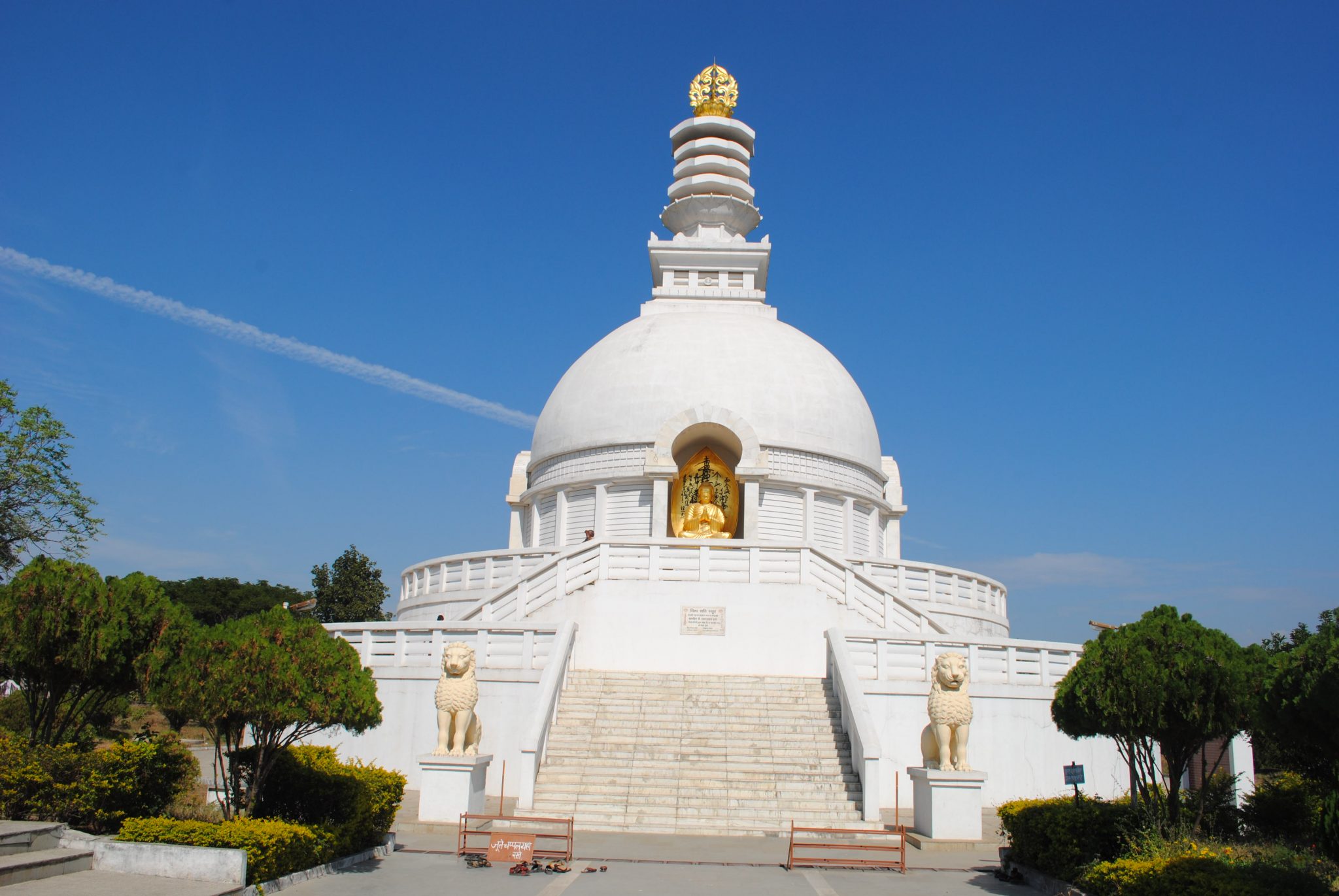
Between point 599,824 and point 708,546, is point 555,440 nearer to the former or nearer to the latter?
point 708,546

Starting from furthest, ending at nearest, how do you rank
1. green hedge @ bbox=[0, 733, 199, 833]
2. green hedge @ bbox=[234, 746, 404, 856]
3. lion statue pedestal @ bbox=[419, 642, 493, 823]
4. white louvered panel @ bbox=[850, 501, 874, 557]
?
1. white louvered panel @ bbox=[850, 501, 874, 557]
2. lion statue pedestal @ bbox=[419, 642, 493, 823]
3. green hedge @ bbox=[234, 746, 404, 856]
4. green hedge @ bbox=[0, 733, 199, 833]

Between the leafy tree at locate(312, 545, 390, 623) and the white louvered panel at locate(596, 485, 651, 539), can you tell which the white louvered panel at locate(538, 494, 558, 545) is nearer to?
the white louvered panel at locate(596, 485, 651, 539)

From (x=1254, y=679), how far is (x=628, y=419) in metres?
22.5

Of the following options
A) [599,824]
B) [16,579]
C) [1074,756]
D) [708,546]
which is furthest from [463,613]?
[1074,756]

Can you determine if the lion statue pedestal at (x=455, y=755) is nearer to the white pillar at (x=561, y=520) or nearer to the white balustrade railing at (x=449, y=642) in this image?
the white balustrade railing at (x=449, y=642)

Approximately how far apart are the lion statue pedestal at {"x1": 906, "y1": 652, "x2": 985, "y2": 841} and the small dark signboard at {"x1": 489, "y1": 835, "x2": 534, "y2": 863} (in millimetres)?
5635

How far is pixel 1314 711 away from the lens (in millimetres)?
8078

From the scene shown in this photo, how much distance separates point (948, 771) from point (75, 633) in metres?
11.2

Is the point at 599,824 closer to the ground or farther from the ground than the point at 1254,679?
closer to the ground

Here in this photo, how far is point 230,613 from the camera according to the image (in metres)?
69.6

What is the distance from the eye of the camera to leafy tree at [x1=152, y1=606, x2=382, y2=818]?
1144 centimetres

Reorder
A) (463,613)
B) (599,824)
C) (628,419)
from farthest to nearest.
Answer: (628,419), (463,613), (599,824)

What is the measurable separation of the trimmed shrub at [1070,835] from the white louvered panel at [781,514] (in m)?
18.4

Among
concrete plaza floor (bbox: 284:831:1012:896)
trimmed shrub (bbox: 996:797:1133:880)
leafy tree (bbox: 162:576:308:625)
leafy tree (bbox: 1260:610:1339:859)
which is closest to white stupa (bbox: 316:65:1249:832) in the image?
concrete plaza floor (bbox: 284:831:1012:896)
